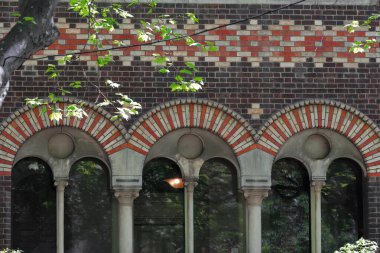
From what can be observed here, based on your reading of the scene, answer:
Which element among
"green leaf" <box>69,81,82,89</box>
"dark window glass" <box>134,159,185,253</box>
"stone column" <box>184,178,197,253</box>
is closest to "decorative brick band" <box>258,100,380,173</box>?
"stone column" <box>184,178,197,253</box>

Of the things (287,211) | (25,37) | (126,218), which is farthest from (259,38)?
(25,37)

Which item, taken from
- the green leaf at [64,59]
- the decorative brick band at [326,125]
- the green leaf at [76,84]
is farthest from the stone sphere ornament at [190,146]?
the green leaf at [64,59]

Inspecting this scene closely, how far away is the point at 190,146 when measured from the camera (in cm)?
1877

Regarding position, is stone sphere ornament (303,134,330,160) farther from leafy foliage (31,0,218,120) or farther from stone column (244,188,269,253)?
leafy foliage (31,0,218,120)

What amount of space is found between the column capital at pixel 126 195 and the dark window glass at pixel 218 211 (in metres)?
0.97

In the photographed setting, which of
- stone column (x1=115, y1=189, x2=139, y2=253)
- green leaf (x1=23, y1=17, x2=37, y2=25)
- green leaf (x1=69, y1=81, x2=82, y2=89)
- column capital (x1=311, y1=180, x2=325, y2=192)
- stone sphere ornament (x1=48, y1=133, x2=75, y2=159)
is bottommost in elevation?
stone column (x1=115, y1=189, x2=139, y2=253)

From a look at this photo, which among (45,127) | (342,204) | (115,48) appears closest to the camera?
(115,48)

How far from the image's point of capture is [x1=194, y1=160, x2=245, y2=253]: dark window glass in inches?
737

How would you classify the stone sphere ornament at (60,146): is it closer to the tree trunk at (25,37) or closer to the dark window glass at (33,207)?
the dark window glass at (33,207)

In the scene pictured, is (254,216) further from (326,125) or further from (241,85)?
(241,85)

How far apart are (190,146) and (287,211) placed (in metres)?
1.78

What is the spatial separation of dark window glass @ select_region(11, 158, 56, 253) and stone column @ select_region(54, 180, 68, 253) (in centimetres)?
18

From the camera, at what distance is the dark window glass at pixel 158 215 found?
18688mm

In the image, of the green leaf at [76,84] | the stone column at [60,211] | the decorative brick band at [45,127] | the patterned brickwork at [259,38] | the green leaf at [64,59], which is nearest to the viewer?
the green leaf at [76,84]
